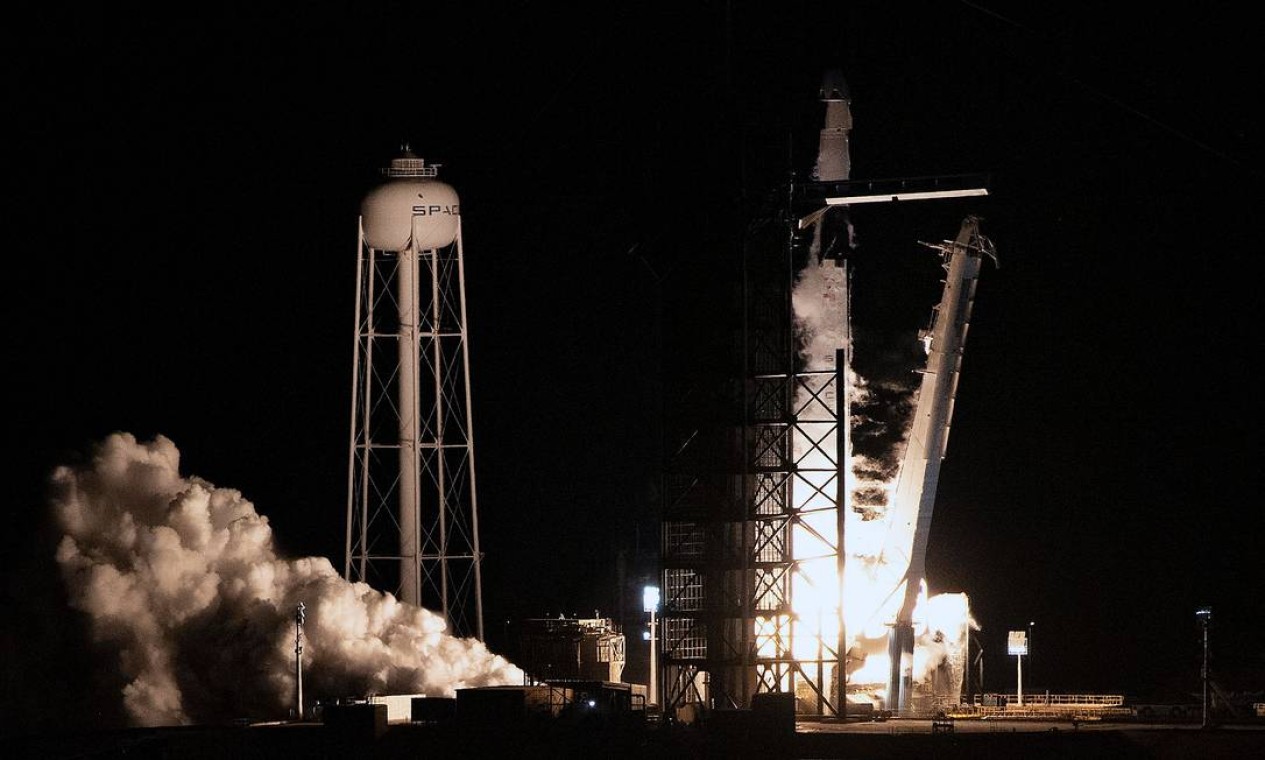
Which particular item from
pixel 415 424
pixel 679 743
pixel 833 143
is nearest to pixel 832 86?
pixel 833 143

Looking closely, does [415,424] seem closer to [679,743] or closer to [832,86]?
[679,743]

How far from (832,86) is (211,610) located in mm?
19813

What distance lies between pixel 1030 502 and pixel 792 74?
23.4 m

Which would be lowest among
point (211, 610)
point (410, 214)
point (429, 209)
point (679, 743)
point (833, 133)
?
point (679, 743)

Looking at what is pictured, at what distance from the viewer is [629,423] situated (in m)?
72.5

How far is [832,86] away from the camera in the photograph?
Answer: 5838 centimetres

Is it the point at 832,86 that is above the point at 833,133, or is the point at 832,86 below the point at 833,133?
above

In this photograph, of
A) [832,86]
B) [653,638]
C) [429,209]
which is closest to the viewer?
[653,638]

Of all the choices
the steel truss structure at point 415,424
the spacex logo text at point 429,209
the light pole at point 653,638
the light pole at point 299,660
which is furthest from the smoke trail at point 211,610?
the spacex logo text at point 429,209

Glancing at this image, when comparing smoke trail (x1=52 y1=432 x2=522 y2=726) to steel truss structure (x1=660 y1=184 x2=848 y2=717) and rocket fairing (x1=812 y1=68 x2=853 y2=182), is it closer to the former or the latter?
steel truss structure (x1=660 y1=184 x2=848 y2=717)

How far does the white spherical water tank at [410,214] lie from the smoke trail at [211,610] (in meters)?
7.64

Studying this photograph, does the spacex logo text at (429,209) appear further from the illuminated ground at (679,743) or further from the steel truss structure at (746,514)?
the illuminated ground at (679,743)

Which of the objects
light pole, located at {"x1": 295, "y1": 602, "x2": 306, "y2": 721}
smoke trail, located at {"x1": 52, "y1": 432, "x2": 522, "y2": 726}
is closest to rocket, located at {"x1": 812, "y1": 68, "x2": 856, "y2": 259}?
smoke trail, located at {"x1": 52, "y1": 432, "x2": 522, "y2": 726}

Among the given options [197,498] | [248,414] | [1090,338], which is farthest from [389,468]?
[1090,338]
